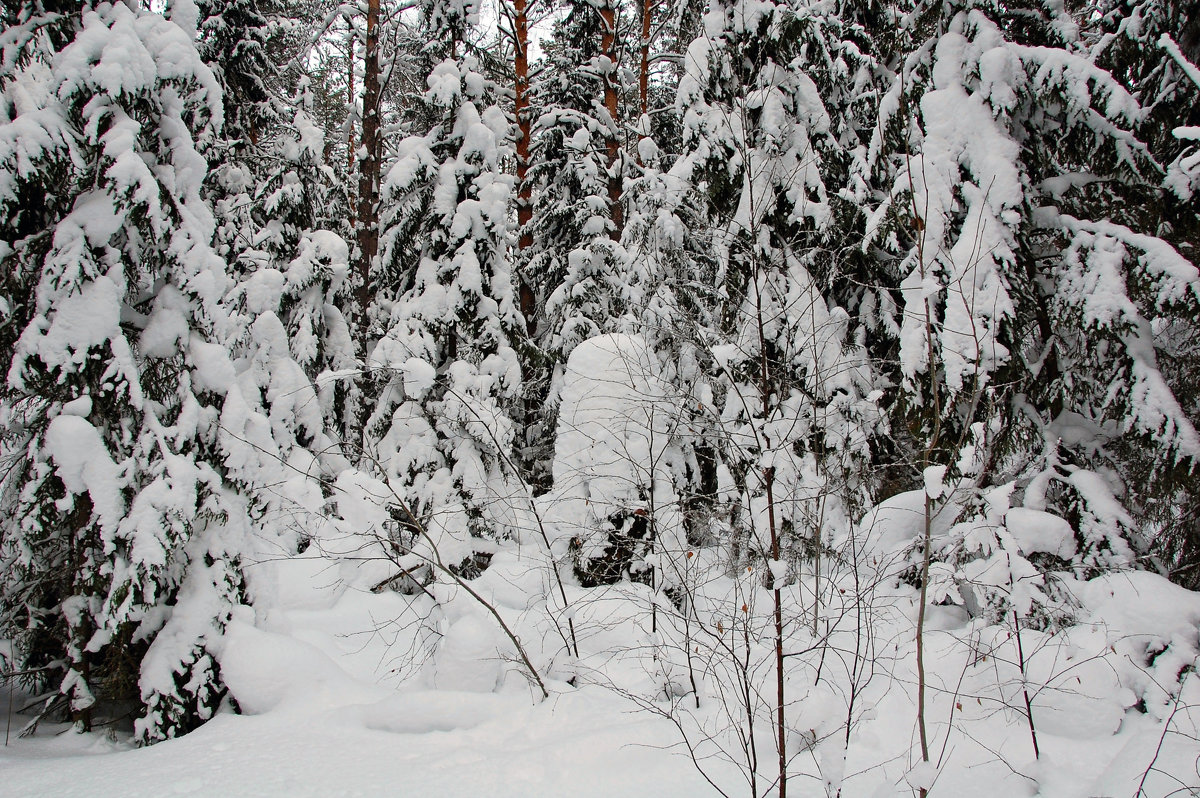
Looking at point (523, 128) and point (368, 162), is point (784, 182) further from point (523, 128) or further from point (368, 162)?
point (368, 162)

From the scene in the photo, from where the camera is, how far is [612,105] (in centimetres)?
1249

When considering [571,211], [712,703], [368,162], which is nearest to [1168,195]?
[712,703]

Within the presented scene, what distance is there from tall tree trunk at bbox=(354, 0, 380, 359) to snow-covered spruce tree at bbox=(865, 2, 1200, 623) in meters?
9.11

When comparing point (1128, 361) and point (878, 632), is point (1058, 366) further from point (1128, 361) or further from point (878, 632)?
point (878, 632)

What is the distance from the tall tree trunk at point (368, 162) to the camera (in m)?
11.2

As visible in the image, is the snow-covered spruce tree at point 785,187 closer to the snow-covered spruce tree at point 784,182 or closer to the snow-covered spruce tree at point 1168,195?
the snow-covered spruce tree at point 784,182

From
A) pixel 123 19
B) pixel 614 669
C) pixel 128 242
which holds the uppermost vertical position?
pixel 123 19

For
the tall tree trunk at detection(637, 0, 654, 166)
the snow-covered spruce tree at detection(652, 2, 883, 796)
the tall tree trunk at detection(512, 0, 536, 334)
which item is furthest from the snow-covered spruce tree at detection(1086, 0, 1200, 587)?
the tall tree trunk at detection(512, 0, 536, 334)

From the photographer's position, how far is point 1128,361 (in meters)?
4.50

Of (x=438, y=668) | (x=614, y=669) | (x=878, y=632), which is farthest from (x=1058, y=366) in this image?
(x=438, y=668)

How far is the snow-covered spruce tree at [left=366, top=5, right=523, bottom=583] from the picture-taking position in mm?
8453

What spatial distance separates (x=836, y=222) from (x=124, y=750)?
8.43 metres

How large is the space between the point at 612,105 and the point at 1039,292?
953 cm

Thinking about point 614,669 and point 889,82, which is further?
point 889,82
